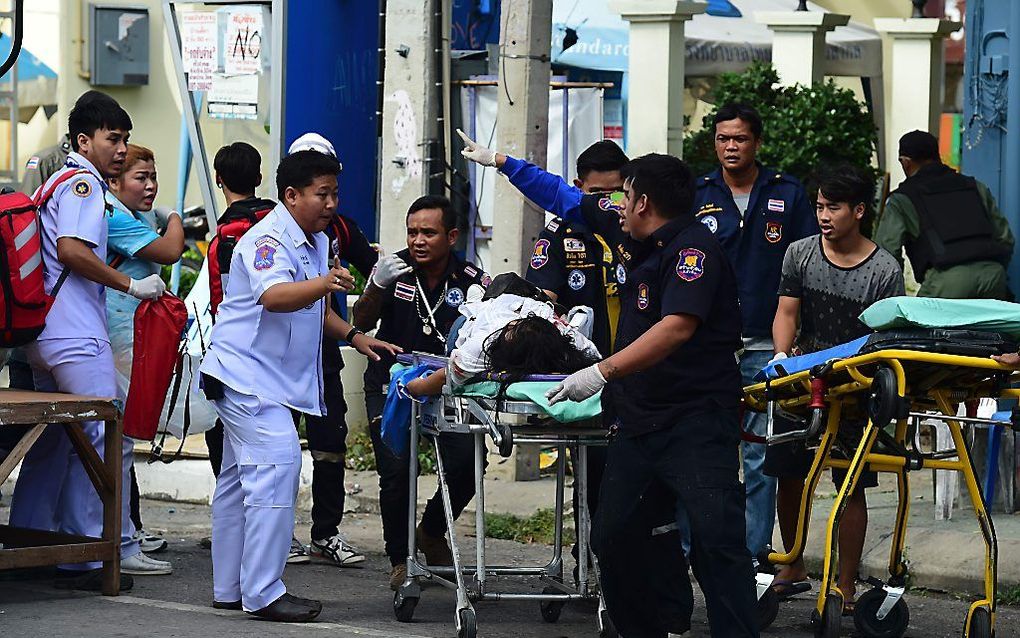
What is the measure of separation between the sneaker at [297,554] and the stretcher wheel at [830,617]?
274 cm

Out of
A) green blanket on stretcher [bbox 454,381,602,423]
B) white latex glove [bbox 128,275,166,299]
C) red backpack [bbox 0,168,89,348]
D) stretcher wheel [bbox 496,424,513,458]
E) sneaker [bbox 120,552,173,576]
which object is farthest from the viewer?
sneaker [bbox 120,552,173,576]

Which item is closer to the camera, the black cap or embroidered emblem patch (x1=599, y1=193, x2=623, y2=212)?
embroidered emblem patch (x1=599, y1=193, x2=623, y2=212)

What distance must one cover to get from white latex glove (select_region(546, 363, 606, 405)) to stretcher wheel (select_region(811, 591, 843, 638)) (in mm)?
1308

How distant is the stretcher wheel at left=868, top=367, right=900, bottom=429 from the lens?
575 centimetres

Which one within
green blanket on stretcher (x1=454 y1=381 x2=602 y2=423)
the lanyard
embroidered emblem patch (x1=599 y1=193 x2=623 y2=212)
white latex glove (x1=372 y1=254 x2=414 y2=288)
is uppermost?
embroidered emblem patch (x1=599 y1=193 x2=623 y2=212)

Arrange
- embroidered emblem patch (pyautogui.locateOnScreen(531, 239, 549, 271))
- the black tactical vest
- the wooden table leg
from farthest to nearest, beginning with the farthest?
the black tactical vest < embroidered emblem patch (pyautogui.locateOnScreen(531, 239, 549, 271)) < the wooden table leg

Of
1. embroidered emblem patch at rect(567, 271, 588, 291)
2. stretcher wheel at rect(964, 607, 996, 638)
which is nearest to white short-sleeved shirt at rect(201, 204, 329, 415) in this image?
embroidered emblem patch at rect(567, 271, 588, 291)

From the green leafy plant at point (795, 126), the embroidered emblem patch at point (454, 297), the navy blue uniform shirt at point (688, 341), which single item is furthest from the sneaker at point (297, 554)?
the green leafy plant at point (795, 126)

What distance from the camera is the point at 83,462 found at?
23.8ft

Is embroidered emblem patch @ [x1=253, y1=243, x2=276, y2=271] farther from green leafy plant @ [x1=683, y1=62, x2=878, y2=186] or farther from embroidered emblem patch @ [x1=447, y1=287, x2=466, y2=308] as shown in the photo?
green leafy plant @ [x1=683, y1=62, x2=878, y2=186]

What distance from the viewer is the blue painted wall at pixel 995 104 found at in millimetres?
9219

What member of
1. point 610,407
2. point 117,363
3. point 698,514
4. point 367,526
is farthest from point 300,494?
point 698,514

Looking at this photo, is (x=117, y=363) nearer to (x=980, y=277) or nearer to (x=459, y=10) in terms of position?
(x=980, y=277)

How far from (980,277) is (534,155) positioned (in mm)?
2383
